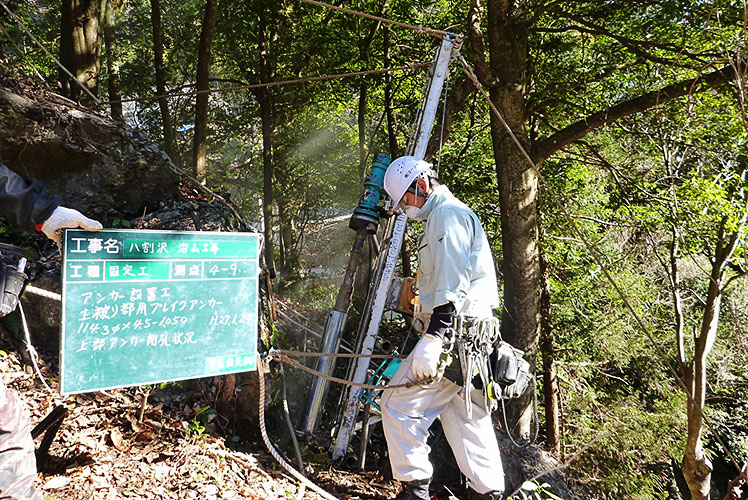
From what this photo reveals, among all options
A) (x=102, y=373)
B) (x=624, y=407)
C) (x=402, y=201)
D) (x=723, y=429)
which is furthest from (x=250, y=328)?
(x=723, y=429)

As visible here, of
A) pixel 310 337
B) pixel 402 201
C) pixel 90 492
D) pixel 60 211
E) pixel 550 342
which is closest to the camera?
pixel 60 211

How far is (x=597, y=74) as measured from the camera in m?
6.91

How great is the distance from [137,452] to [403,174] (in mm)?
2929

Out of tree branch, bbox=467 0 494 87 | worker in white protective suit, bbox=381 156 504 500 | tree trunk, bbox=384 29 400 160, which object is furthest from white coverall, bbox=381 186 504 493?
tree trunk, bbox=384 29 400 160

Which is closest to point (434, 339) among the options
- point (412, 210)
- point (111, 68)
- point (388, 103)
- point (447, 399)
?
point (447, 399)

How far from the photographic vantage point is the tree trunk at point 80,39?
6.40 meters

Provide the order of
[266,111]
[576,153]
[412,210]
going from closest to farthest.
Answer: [412,210], [576,153], [266,111]

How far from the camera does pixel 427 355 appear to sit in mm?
3432

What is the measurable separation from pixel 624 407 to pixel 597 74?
7.25 metres

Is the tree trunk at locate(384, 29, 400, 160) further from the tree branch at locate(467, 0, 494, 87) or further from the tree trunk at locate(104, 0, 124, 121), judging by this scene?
the tree trunk at locate(104, 0, 124, 121)

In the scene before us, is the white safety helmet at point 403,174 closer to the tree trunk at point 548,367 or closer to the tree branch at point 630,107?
the tree branch at point 630,107

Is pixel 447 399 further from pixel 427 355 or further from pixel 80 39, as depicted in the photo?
pixel 80 39

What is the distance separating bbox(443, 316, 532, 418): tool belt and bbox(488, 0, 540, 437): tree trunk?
2.10 m

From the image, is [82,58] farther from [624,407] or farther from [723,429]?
[723,429]
